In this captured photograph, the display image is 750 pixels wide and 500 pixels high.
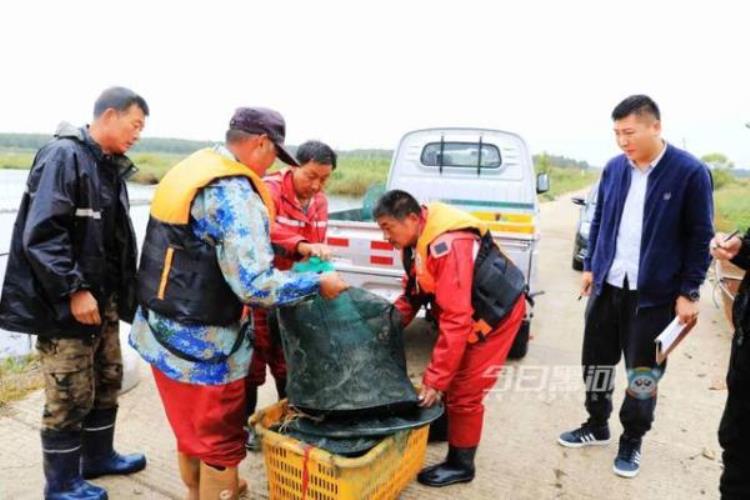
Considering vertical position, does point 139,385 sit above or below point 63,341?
below

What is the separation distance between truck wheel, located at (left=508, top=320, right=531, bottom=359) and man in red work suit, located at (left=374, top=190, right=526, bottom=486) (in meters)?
1.78

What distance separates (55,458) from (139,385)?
142 cm

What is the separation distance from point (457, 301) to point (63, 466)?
188cm

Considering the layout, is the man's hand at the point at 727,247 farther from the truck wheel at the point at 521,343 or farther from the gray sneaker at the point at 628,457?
the truck wheel at the point at 521,343

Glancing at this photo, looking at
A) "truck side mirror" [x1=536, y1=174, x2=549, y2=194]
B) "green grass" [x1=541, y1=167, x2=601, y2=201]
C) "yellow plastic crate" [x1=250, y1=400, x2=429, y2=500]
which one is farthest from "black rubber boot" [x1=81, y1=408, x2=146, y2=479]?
"green grass" [x1=541, y1=167, x2=601, y2=201]

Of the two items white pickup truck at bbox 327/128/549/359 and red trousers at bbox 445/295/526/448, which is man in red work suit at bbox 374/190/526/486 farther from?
white pickup truck at bbox 327/128/549/359

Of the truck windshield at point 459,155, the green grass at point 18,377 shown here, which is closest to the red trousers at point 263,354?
the green grass at point 18,377

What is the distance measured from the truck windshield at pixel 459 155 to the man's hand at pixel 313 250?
3.29m

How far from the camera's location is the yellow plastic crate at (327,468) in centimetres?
207

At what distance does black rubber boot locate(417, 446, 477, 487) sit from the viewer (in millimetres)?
2752

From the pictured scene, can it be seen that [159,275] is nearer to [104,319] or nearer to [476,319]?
[104,319]

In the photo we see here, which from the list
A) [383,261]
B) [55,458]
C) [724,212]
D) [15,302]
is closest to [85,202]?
[15,302]

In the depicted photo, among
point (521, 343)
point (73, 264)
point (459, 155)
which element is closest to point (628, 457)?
point (521, 343)

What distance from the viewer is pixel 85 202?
2258mm
